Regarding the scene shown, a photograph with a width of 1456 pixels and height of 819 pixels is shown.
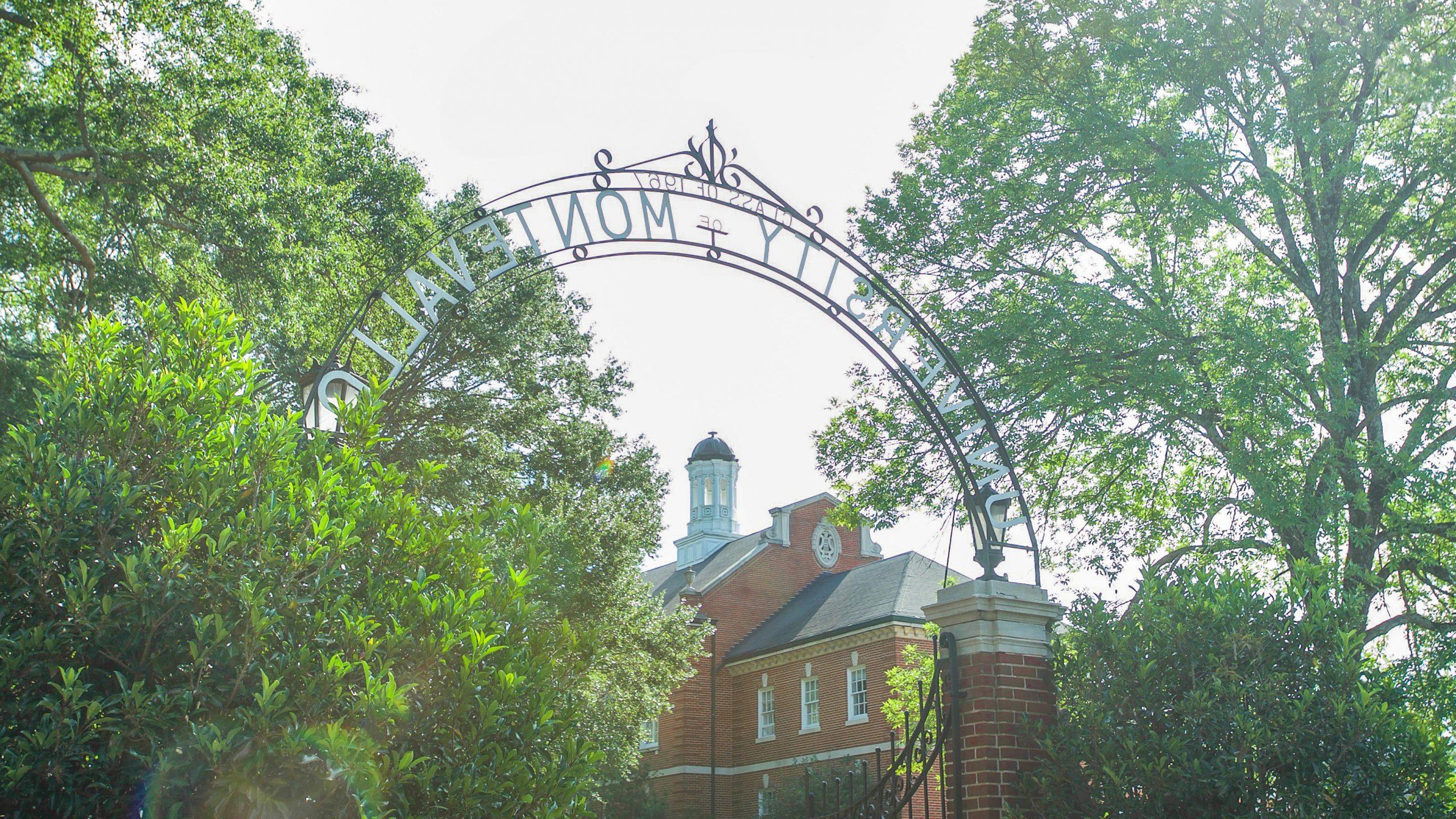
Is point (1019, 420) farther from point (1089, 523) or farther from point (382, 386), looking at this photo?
point (382, 386)

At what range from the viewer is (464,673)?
417 centimetres

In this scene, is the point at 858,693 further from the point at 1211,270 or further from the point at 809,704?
the point at 1211,270

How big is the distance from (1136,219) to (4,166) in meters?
13.7

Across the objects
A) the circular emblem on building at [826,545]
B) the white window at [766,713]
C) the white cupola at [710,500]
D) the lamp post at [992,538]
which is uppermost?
the white cupola at [710,500]

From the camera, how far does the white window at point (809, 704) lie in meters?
31.2

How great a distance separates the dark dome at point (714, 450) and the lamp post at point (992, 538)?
40969 mm

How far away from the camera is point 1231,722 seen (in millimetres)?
6762

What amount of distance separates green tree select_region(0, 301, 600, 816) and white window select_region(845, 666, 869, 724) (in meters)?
26.0

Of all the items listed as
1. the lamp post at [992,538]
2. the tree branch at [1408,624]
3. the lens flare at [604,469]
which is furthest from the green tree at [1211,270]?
the lens flare at [604,469]

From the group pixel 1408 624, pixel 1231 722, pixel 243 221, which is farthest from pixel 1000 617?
pixel 243 221

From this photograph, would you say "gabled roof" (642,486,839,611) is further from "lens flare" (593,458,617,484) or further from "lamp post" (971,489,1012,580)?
"lamp post" (971,489,1012,580)

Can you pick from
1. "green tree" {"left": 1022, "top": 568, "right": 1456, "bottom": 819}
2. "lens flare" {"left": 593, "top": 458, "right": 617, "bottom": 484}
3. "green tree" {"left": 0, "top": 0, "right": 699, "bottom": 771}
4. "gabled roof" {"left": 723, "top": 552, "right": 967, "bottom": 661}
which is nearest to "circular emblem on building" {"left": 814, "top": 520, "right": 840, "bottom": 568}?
"gabled roof" {"left": 723, "top": 552, "right": 967, "bottom": 661}

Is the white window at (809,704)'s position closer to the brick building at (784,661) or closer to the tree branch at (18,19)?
the brick building at (784,661)

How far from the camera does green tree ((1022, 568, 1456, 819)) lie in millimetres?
6637
